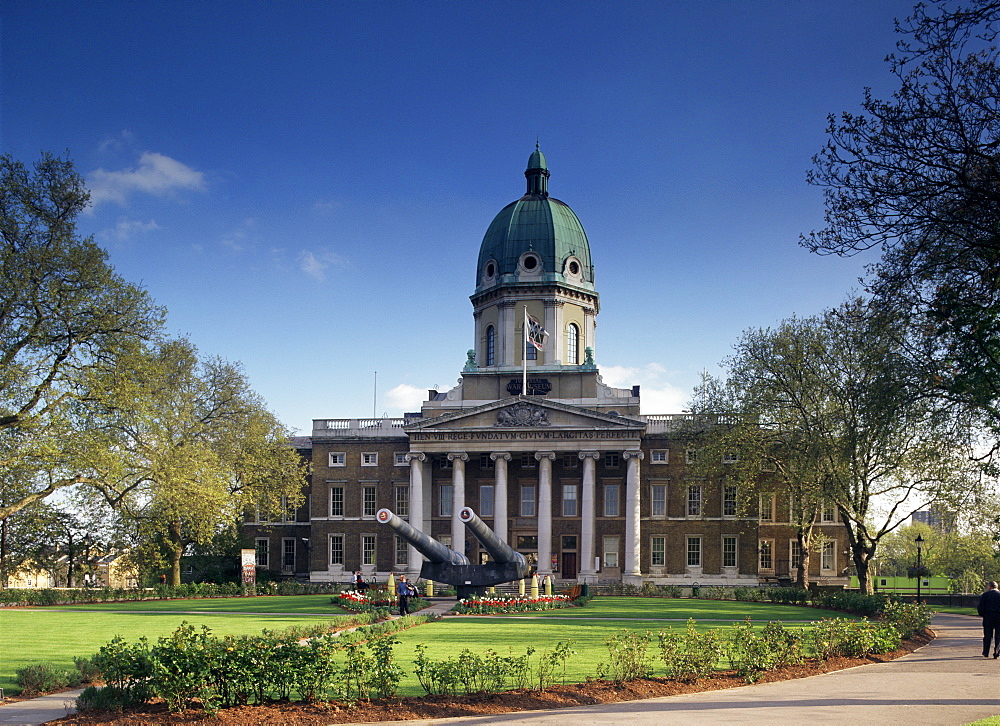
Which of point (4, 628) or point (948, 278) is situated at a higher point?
point (948, 278)

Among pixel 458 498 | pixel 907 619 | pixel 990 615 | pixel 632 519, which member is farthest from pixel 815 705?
pixel 458 498

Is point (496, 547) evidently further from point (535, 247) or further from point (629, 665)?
point (535, 247)

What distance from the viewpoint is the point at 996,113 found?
1712 centimetres

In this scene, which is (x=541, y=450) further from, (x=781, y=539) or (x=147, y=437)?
(x=147, y=437)

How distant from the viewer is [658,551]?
231 ft

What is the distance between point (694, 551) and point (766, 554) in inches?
226

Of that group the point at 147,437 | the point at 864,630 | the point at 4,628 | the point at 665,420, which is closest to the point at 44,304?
the point at 4,628

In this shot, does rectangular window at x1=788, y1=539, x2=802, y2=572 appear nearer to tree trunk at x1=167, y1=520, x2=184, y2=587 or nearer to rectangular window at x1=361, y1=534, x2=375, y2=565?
rectangular window at x1=361, y1=534, x2=375, y2=565

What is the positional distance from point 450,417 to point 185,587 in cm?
2196

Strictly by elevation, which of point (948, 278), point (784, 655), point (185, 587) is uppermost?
point (948, 278)

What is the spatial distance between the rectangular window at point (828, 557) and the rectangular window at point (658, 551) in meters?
12.3

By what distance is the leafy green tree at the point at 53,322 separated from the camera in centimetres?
3031

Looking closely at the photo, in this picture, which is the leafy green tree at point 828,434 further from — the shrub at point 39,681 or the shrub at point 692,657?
the shrub at point 39,681

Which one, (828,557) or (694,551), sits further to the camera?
(828,557)
